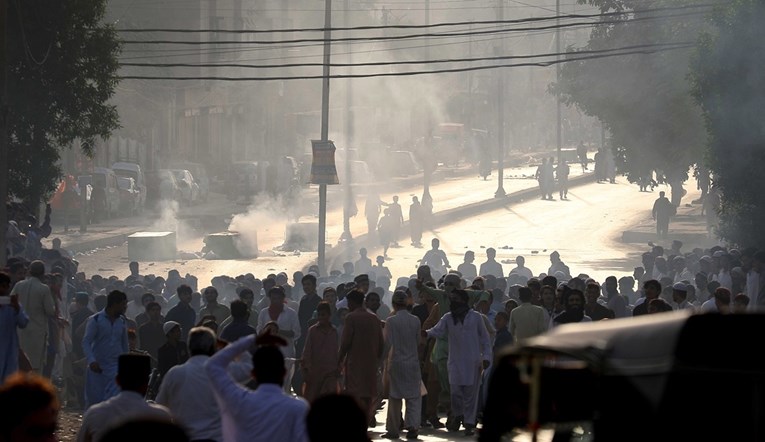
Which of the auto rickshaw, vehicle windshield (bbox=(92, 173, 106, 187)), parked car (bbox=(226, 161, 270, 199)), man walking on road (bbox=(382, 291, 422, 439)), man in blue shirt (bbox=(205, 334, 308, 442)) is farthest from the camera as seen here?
parked car (bbox=(226, 161, 270, 199))

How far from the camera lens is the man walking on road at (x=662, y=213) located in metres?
40.8

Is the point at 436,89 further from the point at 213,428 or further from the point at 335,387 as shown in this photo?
the point at 213,428

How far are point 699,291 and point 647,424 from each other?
15.9 m

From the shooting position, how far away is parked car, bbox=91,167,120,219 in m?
46.3

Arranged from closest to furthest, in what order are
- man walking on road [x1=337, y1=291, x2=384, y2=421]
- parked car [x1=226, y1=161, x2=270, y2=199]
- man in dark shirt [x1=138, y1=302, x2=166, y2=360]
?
man walking on road [x1=337, y1=291, x2=384, y2=421], man in dark shirt [x1=138, y1=302, x2=166, y2=360], parked car [x1=226, y1=161, x2=270, y2=199]

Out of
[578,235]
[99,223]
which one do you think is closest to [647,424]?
[578,235]

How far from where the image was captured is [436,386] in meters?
14.9

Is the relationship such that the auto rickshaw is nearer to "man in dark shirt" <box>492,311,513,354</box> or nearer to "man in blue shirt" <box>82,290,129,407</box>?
"man in blue shirt" <box>82,290,129,407</box>

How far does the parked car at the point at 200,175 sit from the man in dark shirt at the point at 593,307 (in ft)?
137

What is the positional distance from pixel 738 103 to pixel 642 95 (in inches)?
700

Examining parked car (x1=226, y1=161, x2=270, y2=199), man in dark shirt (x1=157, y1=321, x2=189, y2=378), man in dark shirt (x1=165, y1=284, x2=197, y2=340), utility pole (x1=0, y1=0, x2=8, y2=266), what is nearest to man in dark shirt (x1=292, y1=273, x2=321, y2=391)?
man in dark shirt (x1=165, y1=284, x2=197, y2=340)

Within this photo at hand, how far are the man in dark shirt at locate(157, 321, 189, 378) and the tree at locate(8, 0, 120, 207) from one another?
41.8ft

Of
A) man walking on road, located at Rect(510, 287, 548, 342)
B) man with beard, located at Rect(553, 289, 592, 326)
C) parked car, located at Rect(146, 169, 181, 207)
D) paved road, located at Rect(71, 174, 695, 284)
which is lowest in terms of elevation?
paved road, located at Rect(71, 174, 695, 284)

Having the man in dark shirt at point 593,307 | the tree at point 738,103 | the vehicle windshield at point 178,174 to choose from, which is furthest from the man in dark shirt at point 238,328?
the vehicle windshield at point 178,174
